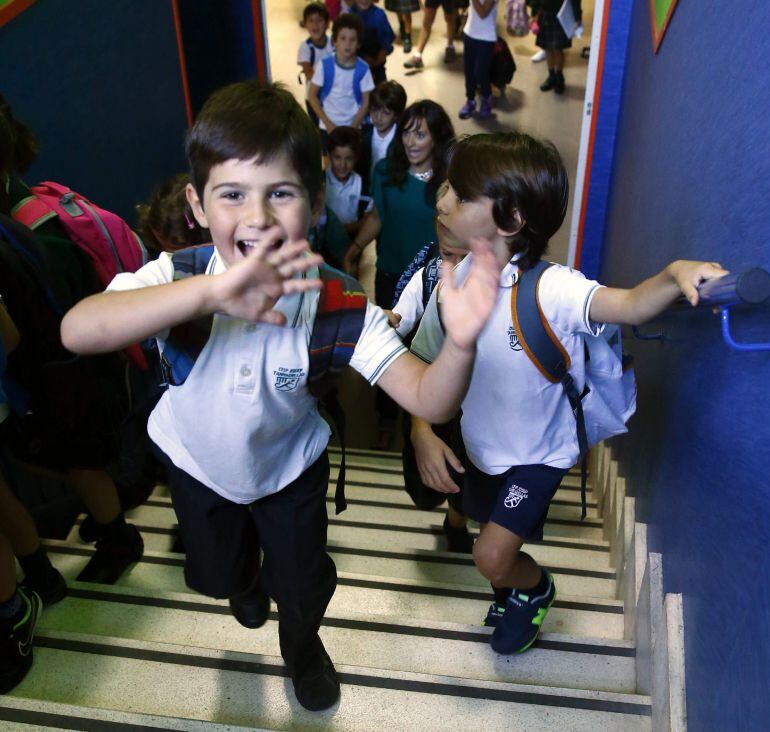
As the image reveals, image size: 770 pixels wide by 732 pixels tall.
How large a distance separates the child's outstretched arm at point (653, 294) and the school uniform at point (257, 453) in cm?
50

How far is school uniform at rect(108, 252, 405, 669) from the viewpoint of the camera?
1.33 m

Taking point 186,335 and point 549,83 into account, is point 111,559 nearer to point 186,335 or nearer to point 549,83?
point 186,335

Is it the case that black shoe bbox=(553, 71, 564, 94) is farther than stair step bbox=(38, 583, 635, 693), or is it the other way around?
black shoe bbox=(553, 71, 564, 94)

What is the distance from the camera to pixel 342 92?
5.22m

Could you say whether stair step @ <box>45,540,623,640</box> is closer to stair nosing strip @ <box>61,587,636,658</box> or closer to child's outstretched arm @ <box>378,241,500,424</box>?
stair nosing strip @ <box>61,587,636,658</box>

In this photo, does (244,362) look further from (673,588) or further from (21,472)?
(21,472)

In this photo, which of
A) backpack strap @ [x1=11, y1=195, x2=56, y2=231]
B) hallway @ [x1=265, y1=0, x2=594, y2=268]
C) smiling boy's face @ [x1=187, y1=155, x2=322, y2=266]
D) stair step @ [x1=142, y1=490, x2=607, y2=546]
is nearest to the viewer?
smiling boy's face @ [x1=187, y1=155, x2=322, y2=266]

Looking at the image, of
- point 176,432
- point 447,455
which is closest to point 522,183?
point 447,455

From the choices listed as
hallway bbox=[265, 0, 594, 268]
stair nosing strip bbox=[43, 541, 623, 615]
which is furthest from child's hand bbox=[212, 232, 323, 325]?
hallway bbox=[265, 0, 594, 268]

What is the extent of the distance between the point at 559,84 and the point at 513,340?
644 cm

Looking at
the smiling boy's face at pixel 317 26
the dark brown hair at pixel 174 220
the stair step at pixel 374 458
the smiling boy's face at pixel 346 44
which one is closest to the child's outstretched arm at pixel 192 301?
the dark brown hair at pixel 174 220

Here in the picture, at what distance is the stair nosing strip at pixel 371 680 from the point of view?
1.72 meters

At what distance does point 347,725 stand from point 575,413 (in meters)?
0.93

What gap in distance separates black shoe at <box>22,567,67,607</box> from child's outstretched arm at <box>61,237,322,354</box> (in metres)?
1.23
